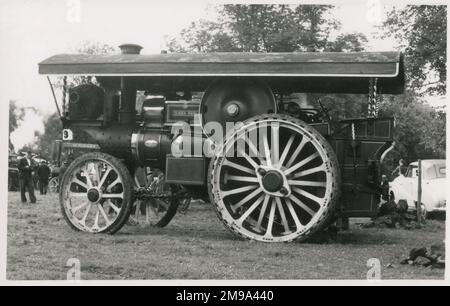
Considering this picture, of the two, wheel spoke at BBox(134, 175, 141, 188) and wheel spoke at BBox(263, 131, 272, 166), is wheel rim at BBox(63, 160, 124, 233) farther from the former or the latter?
wheel spoke at BBox(263, 131, 272, 166)

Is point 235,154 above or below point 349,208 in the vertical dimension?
above

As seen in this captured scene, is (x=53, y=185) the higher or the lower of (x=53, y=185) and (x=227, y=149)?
the lower

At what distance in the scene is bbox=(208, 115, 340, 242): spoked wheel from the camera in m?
8.31

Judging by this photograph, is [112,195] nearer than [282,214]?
No

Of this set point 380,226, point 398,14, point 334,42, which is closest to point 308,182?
point 398,14

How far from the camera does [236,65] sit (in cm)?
839

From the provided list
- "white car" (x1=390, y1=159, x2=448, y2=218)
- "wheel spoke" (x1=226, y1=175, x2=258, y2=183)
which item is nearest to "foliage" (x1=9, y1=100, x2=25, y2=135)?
"wheel spoke" (x1=226, y1=175, x2=258, y2=183)

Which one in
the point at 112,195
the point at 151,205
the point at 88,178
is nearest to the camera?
the point at 112,195

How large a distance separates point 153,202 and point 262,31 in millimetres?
4847

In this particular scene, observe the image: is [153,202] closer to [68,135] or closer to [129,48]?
[68,135]

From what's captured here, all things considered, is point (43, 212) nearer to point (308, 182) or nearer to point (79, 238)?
point (79, 238)

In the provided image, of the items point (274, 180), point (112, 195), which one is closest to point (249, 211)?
point (274, 180)

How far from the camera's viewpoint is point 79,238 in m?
8.87

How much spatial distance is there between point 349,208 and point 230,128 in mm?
2041
